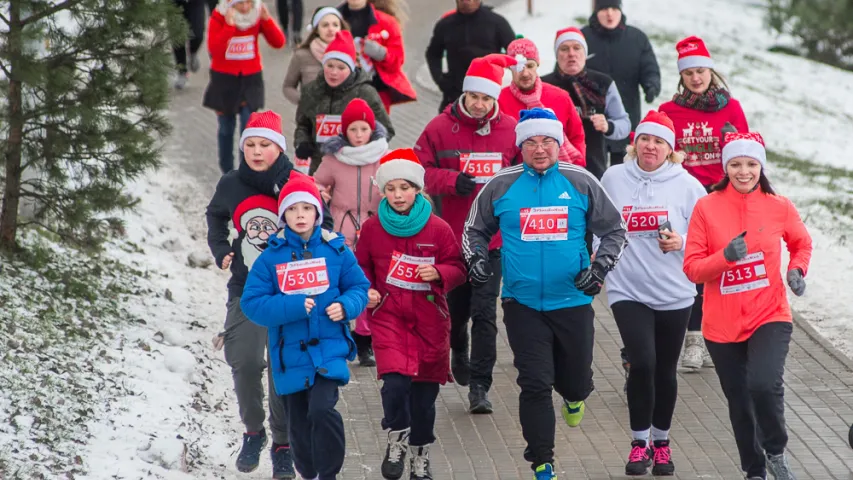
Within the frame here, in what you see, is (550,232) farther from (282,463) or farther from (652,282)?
(282,463)

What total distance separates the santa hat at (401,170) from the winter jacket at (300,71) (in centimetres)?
381

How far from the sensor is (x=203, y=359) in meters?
9.42

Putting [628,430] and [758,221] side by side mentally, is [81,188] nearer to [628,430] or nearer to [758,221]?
[628,430]

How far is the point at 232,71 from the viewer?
13.4m

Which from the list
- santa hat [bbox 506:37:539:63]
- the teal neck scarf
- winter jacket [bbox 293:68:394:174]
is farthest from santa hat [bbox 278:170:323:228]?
winter jacket [bbox 293:68:394:174]

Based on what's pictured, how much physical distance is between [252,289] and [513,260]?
4.79 feet

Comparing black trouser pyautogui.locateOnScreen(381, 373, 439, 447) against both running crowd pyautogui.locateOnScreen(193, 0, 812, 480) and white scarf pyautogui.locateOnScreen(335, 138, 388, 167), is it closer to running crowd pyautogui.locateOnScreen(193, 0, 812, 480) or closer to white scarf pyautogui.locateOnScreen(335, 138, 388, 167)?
running crowd pyautogui.locateOnScreen(193, 0, 812, 480)

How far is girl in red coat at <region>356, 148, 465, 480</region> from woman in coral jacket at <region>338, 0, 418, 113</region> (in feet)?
15.3

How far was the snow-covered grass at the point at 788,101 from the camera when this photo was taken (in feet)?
40.0

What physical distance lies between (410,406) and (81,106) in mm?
3307

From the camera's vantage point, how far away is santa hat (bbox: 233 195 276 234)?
746 cm

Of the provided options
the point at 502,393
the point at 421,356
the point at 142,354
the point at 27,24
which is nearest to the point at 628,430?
the point at 502,393

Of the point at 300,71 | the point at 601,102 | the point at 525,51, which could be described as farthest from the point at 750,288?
the point at 300,71

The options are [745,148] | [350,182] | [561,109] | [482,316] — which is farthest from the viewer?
[561,109]
